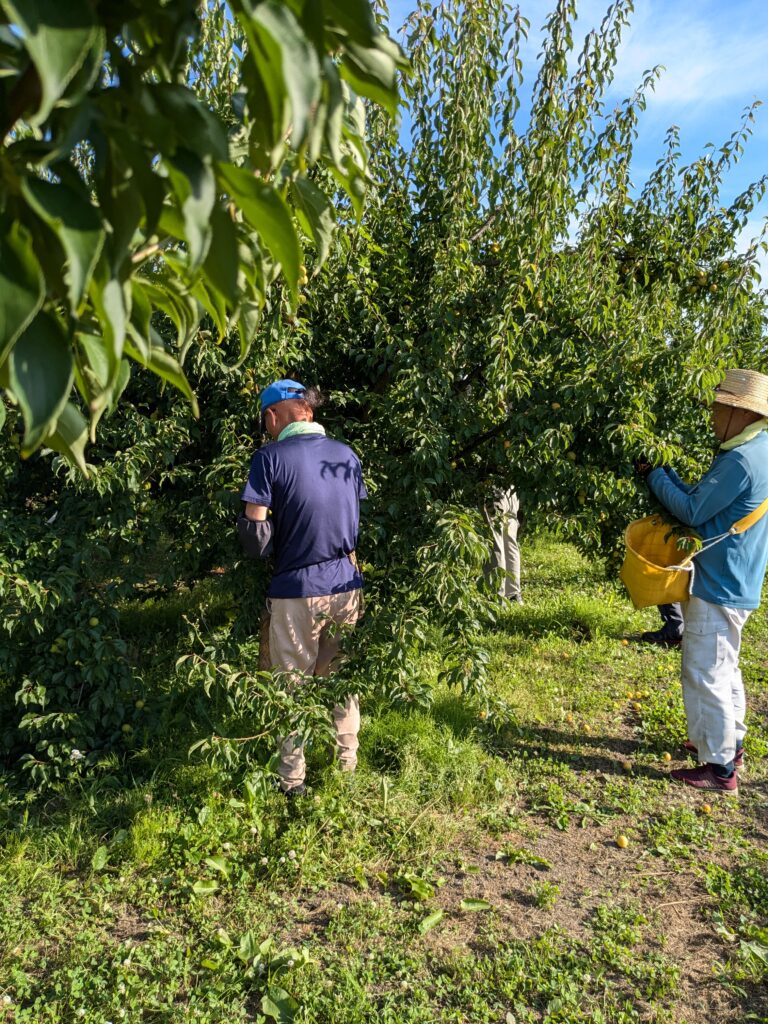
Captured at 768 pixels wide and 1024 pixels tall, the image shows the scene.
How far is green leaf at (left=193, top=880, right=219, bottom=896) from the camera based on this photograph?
2912 millimetres

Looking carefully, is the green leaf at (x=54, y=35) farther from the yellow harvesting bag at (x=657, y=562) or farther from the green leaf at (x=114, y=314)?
the yellow harvesting bag at (x=657, y=562)

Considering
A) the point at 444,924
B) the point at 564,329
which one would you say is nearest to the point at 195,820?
the point at 444,924

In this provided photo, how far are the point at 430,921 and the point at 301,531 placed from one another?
1.64m

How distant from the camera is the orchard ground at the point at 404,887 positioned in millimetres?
2490

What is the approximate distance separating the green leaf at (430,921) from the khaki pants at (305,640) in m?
0.80

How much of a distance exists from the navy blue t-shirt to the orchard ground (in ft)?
2.80

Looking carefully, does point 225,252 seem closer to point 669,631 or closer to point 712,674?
point 712,674

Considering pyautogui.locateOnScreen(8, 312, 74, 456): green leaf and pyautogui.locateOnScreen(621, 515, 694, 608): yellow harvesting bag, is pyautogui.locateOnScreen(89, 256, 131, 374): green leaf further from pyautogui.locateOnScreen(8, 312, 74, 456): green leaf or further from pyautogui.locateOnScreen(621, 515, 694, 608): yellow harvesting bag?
pyautogui.locateOnScreen(621, 515, 694, 608): yellow harvesting bag

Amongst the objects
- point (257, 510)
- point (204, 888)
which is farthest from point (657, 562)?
point (204, 888)

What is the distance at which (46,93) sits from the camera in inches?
Result: 23.8

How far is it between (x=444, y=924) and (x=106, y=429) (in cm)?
256

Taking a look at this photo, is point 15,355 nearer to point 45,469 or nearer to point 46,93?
point 46,93

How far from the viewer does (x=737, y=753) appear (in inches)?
164

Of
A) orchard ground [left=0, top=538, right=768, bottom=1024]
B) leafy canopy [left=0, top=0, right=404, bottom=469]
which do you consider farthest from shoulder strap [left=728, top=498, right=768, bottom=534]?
leafy canopy [left=0, top=0, right=404, bottom=469]
